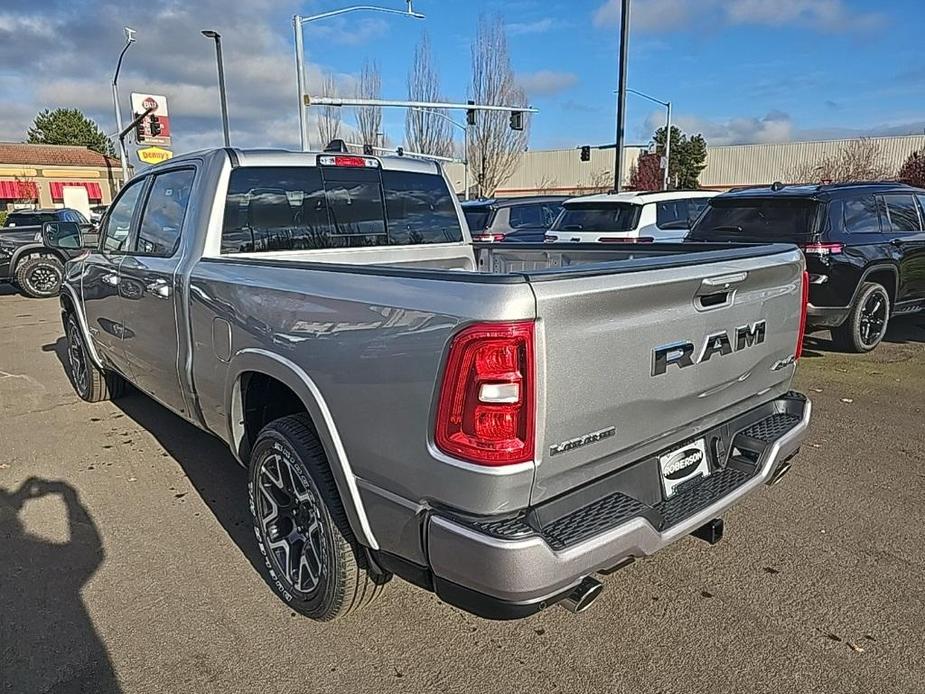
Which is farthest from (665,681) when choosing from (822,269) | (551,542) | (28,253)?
(28,253)

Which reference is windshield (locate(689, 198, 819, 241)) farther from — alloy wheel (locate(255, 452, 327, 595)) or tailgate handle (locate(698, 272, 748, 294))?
alloy wheel (locate(255, 452, 327, 595))

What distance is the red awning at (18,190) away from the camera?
53438 millimetres

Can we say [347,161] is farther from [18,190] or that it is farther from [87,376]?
[18,190]

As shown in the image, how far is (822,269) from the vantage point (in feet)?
22.2

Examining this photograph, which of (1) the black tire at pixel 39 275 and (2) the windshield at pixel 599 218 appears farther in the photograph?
(1) the black tire at pixel 39 275

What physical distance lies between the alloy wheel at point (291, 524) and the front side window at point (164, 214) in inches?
58.7

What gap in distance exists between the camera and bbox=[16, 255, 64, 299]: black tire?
13.6 meters

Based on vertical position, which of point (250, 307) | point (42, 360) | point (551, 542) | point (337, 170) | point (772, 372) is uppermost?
point (337, 170)

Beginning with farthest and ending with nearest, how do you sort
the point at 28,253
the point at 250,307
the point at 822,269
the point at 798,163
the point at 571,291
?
the point at 798,163
the point at 28,253
the point at 822,269
the point at 250,307
the point at 571,291

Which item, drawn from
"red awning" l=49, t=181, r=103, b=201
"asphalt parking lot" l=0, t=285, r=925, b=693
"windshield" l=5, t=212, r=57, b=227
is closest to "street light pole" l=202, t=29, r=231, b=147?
"windshield" l=5, t=212, r=57, b=227

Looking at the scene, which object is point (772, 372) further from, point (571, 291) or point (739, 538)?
point (571, 291)

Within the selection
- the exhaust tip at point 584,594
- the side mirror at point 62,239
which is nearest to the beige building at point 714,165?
the side mirror at point 62,239

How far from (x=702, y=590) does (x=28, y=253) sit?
14780mm

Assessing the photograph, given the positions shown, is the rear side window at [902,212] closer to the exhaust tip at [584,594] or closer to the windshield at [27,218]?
the exhaust tip at [584,594]
